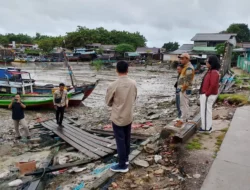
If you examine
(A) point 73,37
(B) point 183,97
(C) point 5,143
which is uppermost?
(A) point 73,37

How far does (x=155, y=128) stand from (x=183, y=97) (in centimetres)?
275

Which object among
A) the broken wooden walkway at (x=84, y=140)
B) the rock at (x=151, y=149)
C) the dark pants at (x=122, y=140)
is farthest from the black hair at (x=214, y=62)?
the broken wooden walkway at (x=84, y=140)

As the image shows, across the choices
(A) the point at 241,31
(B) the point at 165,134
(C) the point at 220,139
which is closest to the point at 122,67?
(B) the point at 165,134

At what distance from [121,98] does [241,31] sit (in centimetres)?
6775

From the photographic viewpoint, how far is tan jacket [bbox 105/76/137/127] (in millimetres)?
3391

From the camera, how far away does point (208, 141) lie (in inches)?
185

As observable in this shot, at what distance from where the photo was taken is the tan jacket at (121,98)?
133 inches

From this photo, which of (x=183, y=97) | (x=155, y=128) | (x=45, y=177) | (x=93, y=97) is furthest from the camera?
(x=93, y=97)

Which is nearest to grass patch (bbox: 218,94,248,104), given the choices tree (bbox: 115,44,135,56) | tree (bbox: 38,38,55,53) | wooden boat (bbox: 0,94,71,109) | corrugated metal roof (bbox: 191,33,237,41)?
wooden boat (bbox: 0,94,71,109)

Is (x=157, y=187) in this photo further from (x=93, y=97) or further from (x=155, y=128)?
(x=93, y=97)

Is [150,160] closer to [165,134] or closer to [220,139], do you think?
[165,134]

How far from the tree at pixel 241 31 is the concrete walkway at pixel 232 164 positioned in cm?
6415

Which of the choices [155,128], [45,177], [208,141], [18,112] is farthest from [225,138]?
[18,112]

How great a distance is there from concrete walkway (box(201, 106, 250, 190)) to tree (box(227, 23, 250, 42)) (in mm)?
64155
